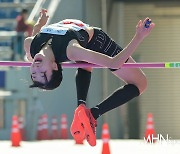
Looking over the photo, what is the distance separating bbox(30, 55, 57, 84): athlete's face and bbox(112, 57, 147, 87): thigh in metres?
0.74

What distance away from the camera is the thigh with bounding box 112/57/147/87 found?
7570 millimetres

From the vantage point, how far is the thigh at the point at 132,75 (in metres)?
7.57

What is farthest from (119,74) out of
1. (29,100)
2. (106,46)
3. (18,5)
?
(18,5)

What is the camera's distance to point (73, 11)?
15.8 metres

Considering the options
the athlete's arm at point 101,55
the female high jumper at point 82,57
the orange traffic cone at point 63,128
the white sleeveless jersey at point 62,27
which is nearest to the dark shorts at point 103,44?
the female high jumper at point 82,57

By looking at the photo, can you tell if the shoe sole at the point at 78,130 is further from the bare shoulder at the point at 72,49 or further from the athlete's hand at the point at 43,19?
the athlete's hand at the point at 43,19

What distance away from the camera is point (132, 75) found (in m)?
7.61

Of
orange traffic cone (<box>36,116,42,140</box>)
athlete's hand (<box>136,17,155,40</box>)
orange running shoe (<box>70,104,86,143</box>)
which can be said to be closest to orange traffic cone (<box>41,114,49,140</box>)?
orange traffic cone (<box>36,116,42,140</box>)

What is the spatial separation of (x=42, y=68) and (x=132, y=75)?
1.00 metres

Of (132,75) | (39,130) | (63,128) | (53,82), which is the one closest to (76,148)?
(63,128)

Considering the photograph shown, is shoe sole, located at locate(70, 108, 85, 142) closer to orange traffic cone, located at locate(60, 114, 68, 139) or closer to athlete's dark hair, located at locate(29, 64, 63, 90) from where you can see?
athlete's dark hair, located at locate(29, 64, 63, 90)

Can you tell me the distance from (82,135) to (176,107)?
8.91 m

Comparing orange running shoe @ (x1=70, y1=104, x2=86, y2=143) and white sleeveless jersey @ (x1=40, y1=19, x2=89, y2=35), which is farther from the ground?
white sleeveless jersey @ (x1=40, y1=19, x2=89, y2=35)

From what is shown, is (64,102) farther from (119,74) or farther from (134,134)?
(119,74)
